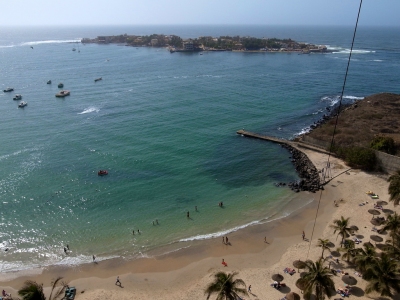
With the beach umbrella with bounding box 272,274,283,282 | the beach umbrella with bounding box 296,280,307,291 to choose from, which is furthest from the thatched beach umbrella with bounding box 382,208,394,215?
the beach umbrella with bounding box 272,274,283,282

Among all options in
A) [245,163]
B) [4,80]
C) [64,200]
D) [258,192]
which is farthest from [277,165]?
[4,80]

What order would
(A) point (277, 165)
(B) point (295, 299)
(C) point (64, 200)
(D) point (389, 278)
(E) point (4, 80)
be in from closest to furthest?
(D) point (389, 278), (B) point (295, 299), (C) point (64, 200), (A) point (277, 165), (E) point (4, 80)

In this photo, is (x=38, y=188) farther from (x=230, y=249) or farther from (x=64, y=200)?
(x=230, y=249)

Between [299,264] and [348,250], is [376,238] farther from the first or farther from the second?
[299,264]

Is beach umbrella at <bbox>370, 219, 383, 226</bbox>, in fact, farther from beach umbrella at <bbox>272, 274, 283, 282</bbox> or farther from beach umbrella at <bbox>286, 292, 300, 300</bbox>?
beach umbrella at <bbox>286, 292, 300, 300</bbox>

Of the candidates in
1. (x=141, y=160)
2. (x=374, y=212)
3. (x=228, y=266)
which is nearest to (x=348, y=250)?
(x=374, y=212)
